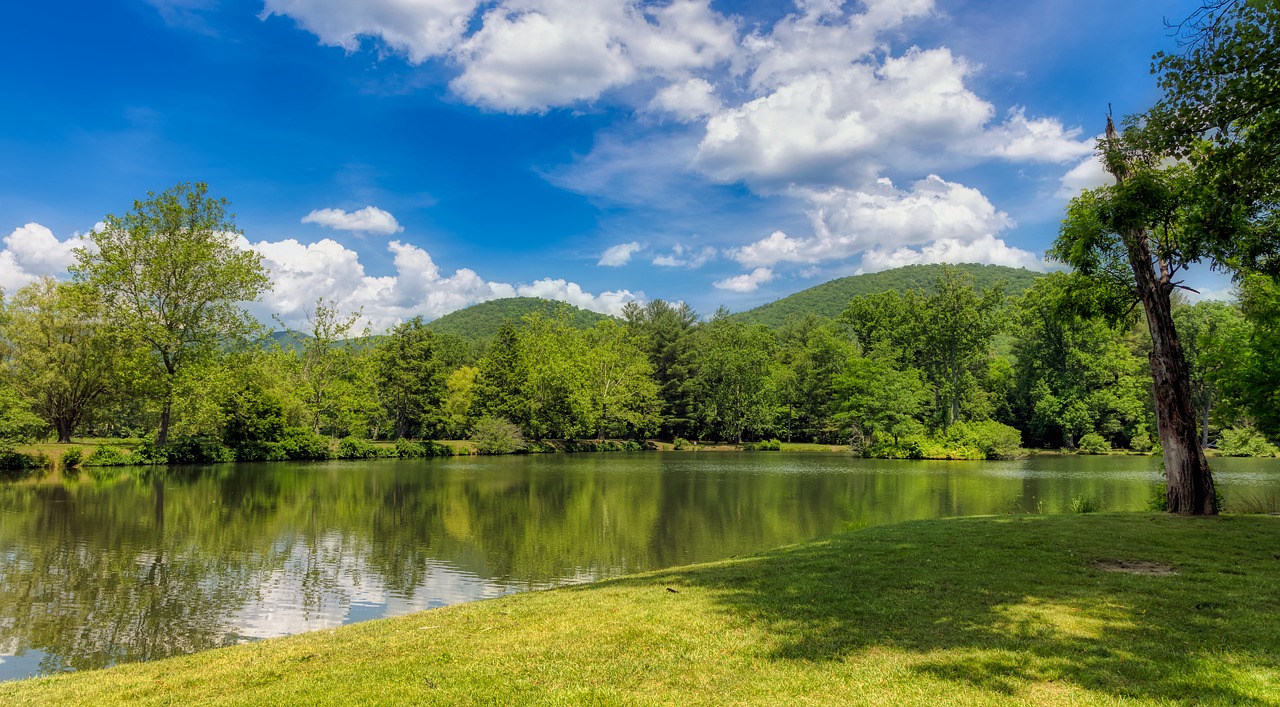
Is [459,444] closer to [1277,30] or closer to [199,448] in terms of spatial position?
[199,448]

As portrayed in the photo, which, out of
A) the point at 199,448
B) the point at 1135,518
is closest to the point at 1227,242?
the point at 1135,518

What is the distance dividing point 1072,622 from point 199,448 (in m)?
45.0

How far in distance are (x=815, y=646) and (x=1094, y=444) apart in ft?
209

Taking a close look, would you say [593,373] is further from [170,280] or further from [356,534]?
[356,534]

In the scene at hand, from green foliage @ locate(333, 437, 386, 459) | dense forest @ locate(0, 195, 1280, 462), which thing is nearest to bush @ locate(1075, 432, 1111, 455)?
dense forest @ locate(0, 195, 1280, 462)

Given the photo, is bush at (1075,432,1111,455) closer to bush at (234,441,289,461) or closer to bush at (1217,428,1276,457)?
bush at (1217,428,1276,457)

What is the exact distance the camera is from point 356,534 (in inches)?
658

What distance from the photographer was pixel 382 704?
4.75m

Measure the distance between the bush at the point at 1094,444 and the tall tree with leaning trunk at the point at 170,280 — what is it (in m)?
65.9

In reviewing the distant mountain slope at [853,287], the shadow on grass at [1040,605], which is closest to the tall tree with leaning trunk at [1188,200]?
the shadow on grass at [1040,605]

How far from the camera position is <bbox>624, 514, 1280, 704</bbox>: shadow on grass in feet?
15.8

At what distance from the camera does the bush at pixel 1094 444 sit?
56.7m

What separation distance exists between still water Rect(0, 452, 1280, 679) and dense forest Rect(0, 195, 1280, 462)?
8.31 meters

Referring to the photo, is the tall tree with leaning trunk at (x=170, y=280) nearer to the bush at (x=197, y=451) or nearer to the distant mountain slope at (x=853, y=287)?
the bush at (x=197, y=451)
